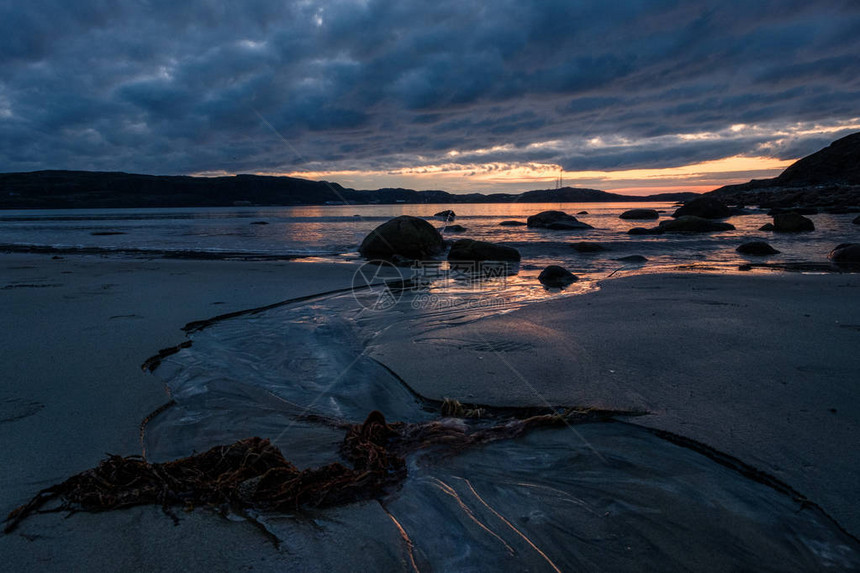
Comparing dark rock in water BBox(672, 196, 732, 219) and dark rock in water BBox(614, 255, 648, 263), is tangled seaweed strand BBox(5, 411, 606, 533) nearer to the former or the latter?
dark rock in water BBox(614, 255, 648, 263)

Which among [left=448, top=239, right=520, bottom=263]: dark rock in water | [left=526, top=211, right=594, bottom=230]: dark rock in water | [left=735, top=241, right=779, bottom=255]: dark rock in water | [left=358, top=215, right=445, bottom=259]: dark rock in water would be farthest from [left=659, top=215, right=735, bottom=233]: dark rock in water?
[left=358, top=215, right=445, bottom=259]: dark rock in water

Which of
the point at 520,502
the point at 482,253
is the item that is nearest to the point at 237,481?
the point at 520,502

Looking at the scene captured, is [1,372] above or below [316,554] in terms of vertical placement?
above

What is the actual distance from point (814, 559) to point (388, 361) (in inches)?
138

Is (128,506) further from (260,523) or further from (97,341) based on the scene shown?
(97,341)

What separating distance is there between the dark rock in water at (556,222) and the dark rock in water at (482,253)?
44.3 ft

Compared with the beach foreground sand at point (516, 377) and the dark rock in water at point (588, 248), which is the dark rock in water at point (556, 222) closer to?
the dark rock in water at point (588, 248)

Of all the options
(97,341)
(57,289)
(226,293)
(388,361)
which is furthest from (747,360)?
(57,289)

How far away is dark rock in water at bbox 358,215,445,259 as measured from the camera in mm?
14664

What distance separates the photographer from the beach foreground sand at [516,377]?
2.04 meters

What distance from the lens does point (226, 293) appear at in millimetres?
8000

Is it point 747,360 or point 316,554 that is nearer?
point 316,554

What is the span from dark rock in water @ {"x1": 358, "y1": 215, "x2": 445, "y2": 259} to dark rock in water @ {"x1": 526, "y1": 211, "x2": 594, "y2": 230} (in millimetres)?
13176

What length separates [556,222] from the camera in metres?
26.5
